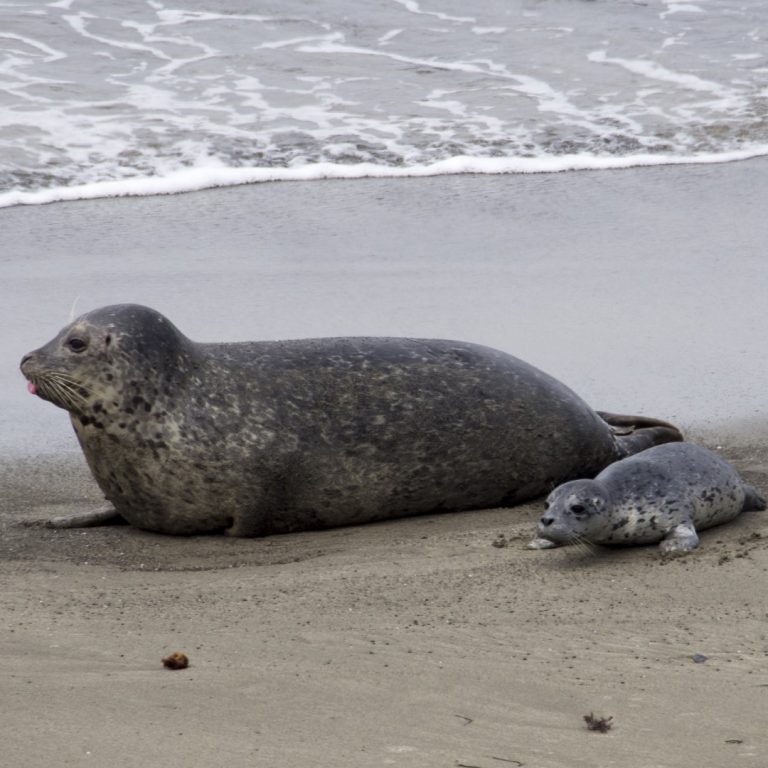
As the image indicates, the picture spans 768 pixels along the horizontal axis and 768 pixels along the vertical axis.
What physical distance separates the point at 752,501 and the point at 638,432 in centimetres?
94

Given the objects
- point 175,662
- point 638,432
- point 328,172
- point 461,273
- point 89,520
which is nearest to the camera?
point 175,662

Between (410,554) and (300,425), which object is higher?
(300,425)

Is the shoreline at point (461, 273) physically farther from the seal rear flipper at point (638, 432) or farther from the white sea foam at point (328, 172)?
the seal rear flipper at point (638, 432)

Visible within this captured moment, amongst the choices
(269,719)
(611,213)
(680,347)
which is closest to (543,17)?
(611,213)

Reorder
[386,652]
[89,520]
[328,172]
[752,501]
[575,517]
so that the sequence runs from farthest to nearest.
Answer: [328,172] < [89,520] < [752,501] < [575,517] < [386,652]

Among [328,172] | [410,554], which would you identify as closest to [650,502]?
[410,554]

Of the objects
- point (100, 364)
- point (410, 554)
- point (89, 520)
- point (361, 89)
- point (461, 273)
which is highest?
point (361, 89)

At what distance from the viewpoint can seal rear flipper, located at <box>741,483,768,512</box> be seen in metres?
5.09

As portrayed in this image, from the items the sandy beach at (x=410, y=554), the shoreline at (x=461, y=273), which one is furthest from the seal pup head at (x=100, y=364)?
the shoreline at (x=461, y=273)

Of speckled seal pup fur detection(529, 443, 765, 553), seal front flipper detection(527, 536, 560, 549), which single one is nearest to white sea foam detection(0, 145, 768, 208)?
speckled seal pup fur detection(529, 443, 765, 553)

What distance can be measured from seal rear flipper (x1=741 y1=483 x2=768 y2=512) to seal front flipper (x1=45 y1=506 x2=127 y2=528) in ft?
7.07

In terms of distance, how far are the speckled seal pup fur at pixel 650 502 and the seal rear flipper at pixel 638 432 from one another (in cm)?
83

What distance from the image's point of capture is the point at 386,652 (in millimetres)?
3344

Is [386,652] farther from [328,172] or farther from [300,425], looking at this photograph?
[328,172]
